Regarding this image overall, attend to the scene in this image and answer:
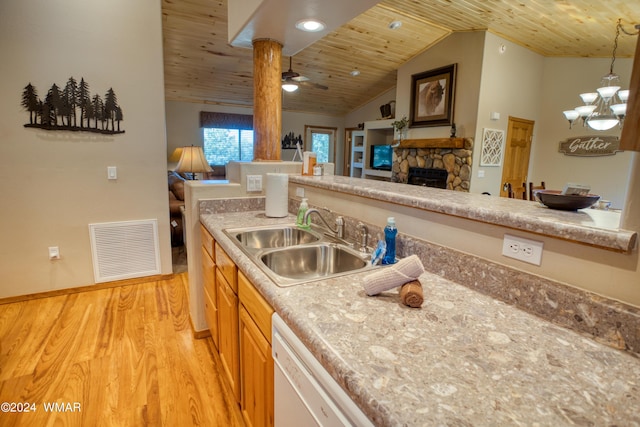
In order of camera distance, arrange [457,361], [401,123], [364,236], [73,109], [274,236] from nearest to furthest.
A: 1. [457,361]
2. [364,236]
3. [274,236]
4. [73,109]
5. [401,123]

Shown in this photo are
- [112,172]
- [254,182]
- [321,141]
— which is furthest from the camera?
[321,141]

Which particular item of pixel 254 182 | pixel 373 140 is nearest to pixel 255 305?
pixel 254 182

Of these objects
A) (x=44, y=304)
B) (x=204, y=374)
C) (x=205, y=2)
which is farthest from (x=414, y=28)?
(x=44, y=304)

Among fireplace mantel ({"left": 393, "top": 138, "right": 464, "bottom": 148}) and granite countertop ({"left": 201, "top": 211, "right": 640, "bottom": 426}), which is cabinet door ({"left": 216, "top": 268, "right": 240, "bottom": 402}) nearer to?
granite countertop ({"left": 201, "top": 211, "right": 640, "bottom": 426})

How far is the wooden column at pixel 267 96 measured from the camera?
2.32m

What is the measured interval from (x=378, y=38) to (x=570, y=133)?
354cm

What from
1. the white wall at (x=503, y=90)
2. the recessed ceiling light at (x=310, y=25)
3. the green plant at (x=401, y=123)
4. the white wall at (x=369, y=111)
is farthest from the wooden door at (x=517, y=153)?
the recessed ceiling light at (x=310, y=25)

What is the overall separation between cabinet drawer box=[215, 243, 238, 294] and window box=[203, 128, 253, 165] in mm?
6212

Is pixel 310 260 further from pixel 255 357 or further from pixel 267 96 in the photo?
pixel 267 96

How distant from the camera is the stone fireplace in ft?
15.8

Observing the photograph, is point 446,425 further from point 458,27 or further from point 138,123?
point 458,27

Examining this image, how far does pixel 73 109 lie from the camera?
2668 millimetres

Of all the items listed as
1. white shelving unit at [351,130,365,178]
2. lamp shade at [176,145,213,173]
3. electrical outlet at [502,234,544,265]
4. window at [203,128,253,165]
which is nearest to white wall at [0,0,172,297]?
lamp shade at [176,145,213,173]

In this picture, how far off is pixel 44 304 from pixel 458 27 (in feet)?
19.4
